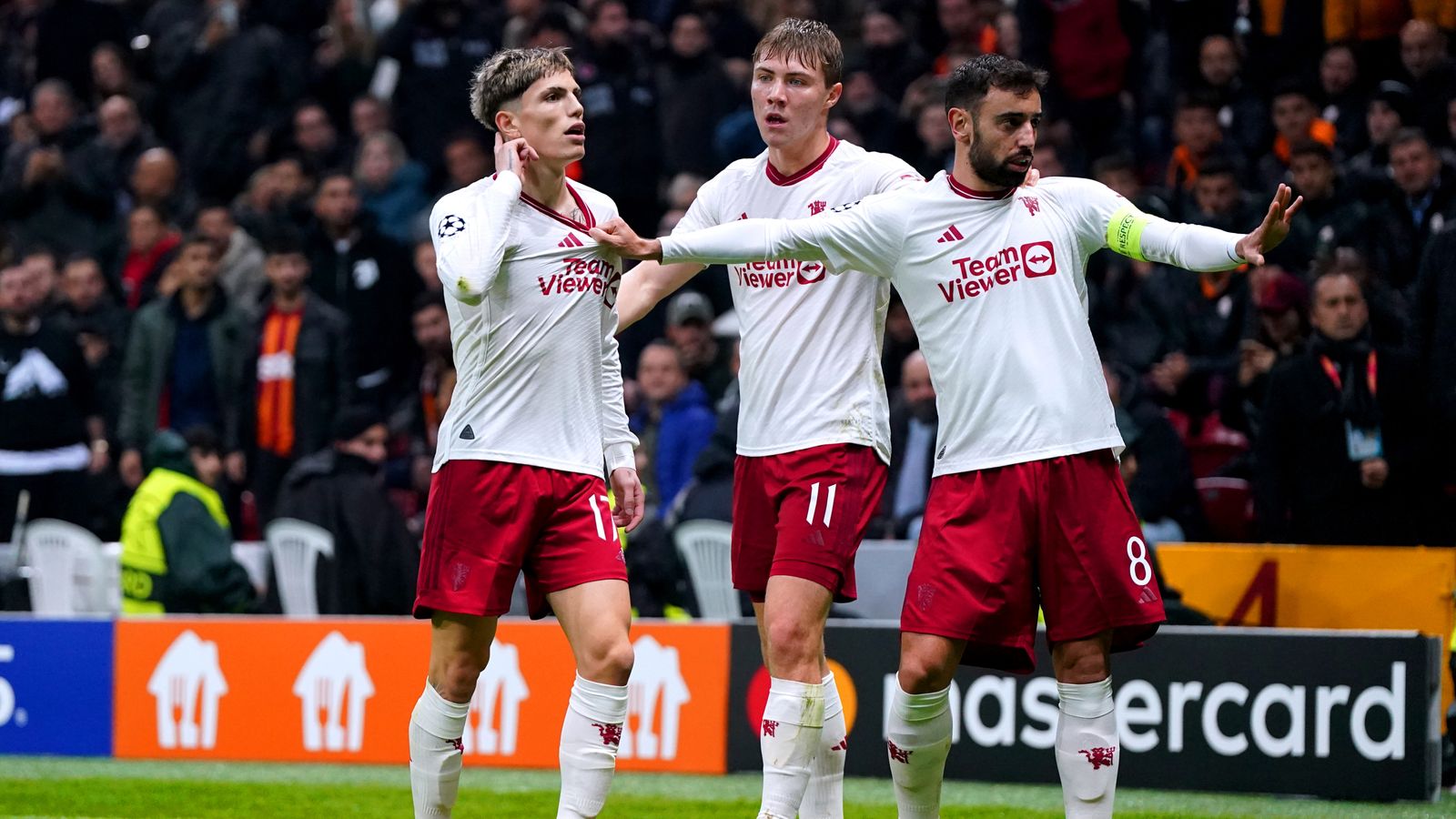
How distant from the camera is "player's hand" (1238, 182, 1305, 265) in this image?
220 inches

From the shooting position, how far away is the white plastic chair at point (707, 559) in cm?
1093

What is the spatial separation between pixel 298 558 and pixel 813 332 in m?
5.93

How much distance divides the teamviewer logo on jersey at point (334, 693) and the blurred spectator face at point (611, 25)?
241 inches

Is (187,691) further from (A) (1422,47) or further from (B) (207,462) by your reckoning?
(A) (1422,47)

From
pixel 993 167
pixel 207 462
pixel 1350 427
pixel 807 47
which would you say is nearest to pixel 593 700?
pixel 993 167

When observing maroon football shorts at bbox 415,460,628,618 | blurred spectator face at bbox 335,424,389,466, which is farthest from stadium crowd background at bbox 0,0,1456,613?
maroon football shorts at bbox 415,460,628,618

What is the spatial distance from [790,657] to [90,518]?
29.5 ft

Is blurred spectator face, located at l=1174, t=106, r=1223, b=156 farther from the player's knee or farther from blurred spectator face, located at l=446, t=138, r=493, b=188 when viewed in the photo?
the player's knee

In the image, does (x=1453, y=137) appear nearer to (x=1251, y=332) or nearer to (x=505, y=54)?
(x=1251, y=332)

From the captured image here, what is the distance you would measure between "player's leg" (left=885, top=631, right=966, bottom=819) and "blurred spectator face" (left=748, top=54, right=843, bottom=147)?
5.75 ft

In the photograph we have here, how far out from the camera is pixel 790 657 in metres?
6.29

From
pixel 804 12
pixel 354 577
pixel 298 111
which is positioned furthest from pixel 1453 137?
pixel 298 111

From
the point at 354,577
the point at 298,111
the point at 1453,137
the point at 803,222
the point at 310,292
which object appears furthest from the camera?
the point at 298,111

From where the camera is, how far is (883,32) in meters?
15.2
